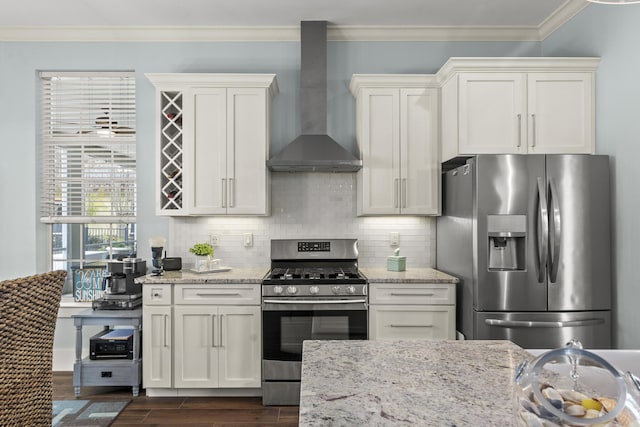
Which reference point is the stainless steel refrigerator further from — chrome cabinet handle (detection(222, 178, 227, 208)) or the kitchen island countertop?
chrome cabinet handle (detection(222, 178, 227, 208))

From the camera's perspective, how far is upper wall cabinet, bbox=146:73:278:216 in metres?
3.44

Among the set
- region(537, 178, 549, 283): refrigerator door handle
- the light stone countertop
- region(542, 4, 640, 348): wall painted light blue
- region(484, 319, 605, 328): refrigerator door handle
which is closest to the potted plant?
the light stone countertop

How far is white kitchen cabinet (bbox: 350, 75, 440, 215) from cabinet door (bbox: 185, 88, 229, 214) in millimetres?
1155

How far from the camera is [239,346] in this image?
3164 millimetres

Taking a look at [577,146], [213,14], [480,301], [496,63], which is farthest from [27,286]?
[577,146]

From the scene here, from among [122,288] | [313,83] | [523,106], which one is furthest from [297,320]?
[523,106]

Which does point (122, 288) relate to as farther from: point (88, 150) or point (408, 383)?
point (408, 383)

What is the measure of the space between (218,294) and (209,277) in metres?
0.15

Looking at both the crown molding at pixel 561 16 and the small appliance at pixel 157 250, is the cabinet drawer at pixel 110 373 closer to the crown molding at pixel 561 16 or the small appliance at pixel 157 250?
the small appliance at pixel 157 250

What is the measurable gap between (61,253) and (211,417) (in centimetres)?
220

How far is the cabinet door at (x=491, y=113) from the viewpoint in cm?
309

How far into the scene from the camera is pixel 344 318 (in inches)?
122

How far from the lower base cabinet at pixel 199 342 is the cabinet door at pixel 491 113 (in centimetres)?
195

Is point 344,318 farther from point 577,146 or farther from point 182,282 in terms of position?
point 577,146
